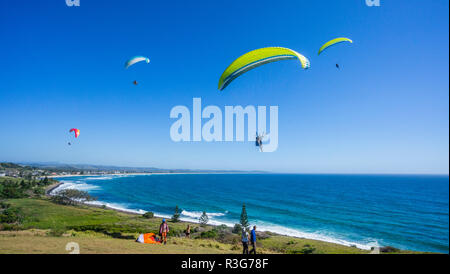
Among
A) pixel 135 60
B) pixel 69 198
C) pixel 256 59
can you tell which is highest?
pixel 135 60

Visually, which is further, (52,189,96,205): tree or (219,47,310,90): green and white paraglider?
(52,189,96,205): tree

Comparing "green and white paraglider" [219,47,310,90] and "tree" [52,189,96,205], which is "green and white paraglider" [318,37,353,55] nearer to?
"green and white paraglider" [219,47,310,90]

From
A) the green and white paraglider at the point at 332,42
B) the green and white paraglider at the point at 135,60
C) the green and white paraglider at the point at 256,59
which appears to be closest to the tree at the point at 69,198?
the green and white paraglider at the point at 135,60

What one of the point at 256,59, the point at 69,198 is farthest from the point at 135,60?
the point at 69,198

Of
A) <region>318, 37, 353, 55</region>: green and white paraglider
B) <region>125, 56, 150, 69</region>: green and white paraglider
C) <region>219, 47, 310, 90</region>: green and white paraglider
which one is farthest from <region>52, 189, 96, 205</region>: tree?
<region>318, 37, 353, 55</region>: green and white paraglider

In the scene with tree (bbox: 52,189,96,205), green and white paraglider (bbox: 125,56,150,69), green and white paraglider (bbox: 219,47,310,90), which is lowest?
tree (bbox: 52,189,96,205)

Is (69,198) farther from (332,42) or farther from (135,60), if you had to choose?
(332,42)

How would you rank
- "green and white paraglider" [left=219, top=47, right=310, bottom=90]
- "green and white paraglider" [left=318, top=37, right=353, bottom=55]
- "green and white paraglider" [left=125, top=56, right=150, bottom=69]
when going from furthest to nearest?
"green and white paraglider" [left=125, top=56, right=150, bottom=69]
"green and white paraglider" [left=318, top=37, right=353, bottom=55]
"green and white paraglider" [left=219, top=47, right=310, bottom=90]

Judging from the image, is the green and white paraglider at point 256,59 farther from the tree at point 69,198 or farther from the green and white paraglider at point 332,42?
the tree at point 69,198
